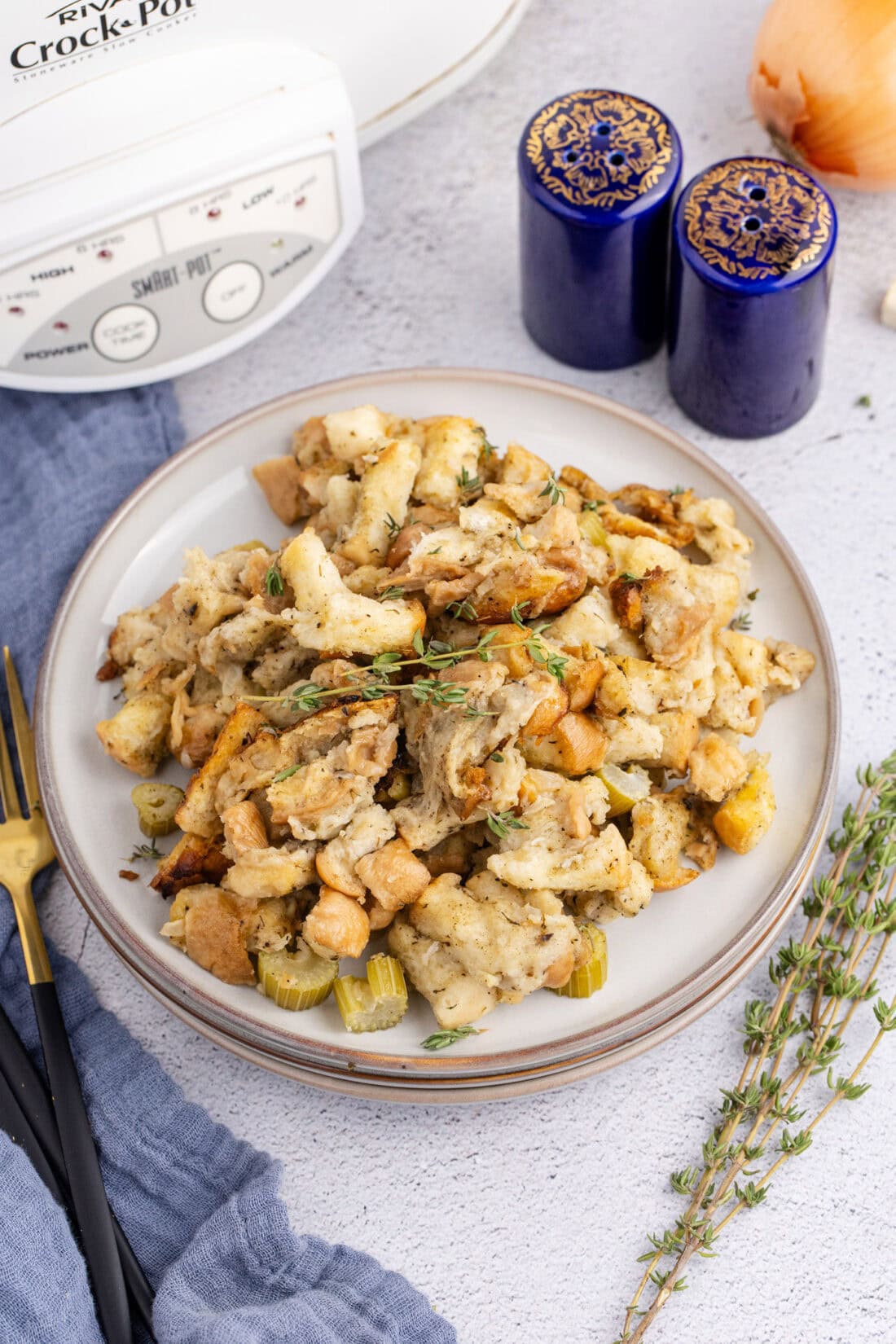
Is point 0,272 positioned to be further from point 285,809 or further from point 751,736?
point 751,736

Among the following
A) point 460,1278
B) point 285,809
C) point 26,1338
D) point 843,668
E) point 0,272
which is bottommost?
point 460,1278

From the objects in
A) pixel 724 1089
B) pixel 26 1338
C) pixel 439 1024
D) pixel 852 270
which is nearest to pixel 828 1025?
pixel 724 1089

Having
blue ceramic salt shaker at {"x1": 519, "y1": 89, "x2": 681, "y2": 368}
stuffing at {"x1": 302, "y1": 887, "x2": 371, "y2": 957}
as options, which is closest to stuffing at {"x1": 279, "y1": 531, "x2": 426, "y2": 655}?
stuffing at {"x1": 302, "y1": 887, "x2": 371, "y2": 957}

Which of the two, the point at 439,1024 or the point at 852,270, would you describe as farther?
the point at 852,270

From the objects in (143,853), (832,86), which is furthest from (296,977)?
(832,86)

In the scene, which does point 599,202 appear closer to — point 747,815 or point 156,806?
point 747,815

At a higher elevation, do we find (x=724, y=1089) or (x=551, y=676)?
(x=551, y=676)

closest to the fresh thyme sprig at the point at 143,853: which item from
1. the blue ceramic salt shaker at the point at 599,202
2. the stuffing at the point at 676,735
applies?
the stuffing at the point at 676,735
